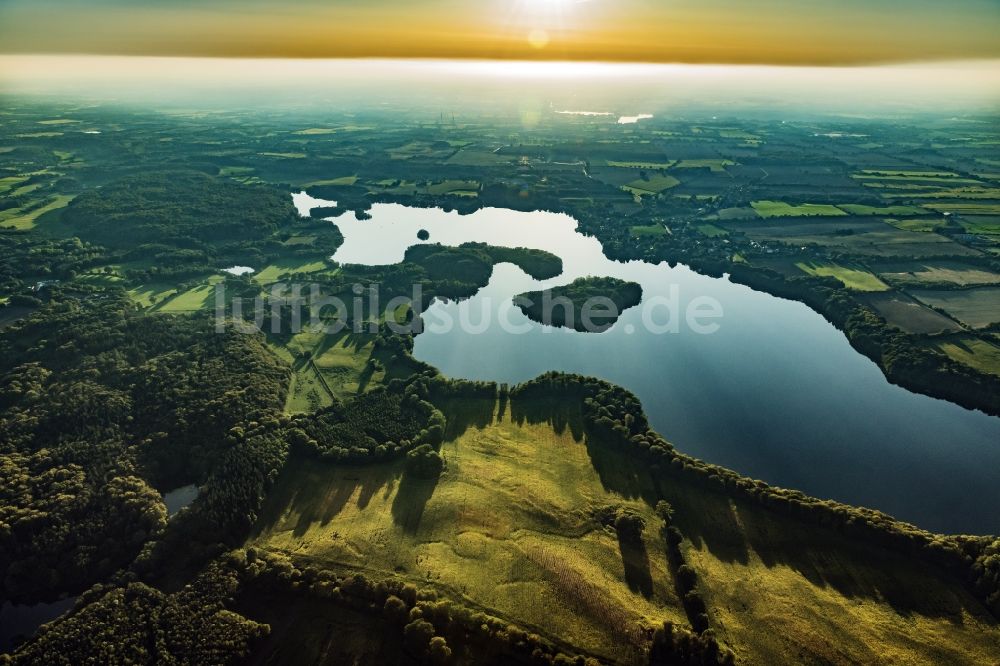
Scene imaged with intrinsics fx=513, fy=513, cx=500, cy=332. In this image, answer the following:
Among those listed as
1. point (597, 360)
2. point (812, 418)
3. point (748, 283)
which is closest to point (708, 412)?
point (812, 418)

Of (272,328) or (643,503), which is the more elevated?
(272,328)

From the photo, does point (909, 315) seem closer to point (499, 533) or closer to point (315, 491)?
point (499, 533)

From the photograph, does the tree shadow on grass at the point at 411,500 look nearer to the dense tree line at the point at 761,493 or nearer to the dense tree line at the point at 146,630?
the dense tree line at the point at 146,630

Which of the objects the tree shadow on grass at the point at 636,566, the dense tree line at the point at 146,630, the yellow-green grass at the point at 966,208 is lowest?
the dense tree line at the point at 146,630

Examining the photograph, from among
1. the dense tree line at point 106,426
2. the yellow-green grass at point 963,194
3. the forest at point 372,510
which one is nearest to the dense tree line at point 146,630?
the forest at point 372,510

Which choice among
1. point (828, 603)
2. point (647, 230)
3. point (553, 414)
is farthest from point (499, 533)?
point (647, 230)

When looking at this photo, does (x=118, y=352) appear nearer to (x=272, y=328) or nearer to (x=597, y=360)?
(x=272, y=328)
